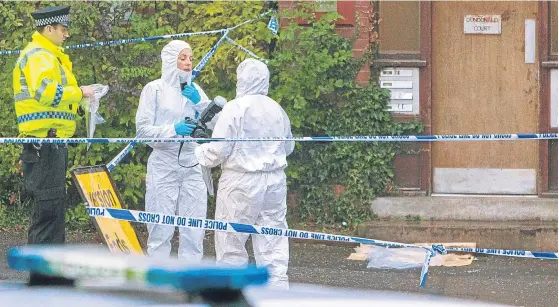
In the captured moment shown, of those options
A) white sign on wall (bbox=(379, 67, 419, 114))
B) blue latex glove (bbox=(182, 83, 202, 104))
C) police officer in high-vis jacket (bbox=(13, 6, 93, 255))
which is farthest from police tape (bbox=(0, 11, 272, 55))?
police officer in high-vis jacket (bbox=(13, 6, 93, 255))

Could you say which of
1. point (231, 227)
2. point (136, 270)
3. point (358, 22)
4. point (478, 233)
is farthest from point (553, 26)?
point (136, 270)

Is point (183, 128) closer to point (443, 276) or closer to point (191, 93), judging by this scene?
point (191, 93)

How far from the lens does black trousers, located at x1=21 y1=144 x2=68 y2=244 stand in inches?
298

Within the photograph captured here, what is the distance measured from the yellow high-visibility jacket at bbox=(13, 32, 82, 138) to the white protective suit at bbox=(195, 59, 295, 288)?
0.90 metres

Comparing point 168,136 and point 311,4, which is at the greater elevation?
point 311,4

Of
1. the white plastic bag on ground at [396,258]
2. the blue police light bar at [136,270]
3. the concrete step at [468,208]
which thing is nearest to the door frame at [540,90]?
the concrete step at [468,208]

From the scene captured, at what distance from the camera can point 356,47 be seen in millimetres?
10641

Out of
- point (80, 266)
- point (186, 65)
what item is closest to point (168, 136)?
point (186, 65)

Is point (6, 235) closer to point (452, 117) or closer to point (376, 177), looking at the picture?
point (376, 177)

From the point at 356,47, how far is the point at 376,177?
1.19 meters

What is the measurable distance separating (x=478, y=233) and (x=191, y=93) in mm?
2885

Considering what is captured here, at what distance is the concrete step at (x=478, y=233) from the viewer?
32.3 feet

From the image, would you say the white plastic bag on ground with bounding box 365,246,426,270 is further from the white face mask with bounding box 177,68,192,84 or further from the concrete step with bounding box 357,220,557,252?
the white face mask with bounding box 177,68,192,84

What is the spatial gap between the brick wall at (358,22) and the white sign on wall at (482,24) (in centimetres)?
90
